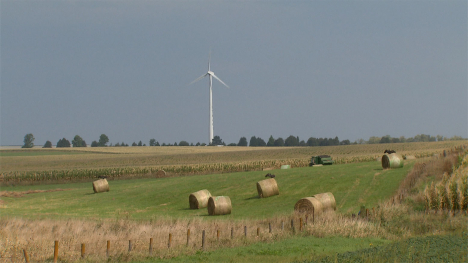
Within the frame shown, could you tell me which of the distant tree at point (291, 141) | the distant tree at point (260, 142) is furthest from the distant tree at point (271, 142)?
the distant tree at point (291, 141)

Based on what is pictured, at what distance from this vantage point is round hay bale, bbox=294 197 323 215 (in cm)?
2667

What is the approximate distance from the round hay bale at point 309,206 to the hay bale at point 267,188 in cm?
792

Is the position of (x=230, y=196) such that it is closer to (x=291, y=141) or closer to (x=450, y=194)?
(x=450, y=194)

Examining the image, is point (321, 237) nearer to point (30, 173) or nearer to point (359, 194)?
point (359, 194)

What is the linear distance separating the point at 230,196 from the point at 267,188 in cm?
379

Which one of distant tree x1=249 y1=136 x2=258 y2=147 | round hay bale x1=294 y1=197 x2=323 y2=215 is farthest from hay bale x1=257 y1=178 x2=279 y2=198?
distant tree x1=249 y1=136 x2=258 y2=147

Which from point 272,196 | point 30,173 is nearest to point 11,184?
point 30,173

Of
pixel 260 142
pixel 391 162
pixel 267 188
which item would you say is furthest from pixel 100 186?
pixel 260 142

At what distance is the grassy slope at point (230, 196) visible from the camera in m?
31.4

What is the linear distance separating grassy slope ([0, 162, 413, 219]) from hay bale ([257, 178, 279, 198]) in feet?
1.92

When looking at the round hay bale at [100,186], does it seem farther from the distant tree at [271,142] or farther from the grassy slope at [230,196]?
the distant tree at [271,142]

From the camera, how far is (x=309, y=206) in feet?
88.0

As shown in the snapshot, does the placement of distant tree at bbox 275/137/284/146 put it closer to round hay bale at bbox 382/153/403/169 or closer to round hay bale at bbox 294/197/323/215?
round hay bale at bbox 382/153/403/169

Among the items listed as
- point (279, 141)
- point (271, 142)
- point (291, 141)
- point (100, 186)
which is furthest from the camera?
point (271, 142)
